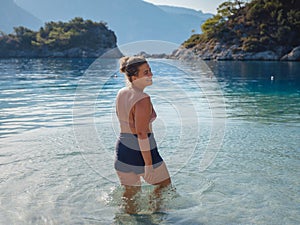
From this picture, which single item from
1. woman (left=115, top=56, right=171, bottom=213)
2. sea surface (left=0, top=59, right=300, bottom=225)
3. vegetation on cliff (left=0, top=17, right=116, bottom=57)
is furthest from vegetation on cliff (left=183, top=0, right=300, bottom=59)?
woman (left=115, top=56, right=171, bottom=213)

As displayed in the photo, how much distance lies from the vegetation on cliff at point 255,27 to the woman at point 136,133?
94624 mm

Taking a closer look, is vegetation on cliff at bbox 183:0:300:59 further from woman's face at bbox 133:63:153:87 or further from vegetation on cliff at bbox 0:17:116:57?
woman's face at bbox 133:63:153:87

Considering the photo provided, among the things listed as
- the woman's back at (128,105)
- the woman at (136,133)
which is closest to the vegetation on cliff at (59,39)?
the woman at (136,133)

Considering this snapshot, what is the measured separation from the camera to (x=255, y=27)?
357ft

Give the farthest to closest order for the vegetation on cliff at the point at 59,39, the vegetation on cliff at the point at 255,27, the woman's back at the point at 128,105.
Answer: the vegetation on cliff at the point at 59,39, the vegetation on cliff at the point at 255,27, the woman's back at the point at 128,105

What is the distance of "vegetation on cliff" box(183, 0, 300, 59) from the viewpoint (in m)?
97.1

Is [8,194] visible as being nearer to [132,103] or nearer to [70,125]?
[132,103]

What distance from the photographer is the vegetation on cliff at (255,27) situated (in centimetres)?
9706

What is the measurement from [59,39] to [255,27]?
85.6m

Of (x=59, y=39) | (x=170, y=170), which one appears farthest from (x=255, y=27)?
(x=170, y=170)

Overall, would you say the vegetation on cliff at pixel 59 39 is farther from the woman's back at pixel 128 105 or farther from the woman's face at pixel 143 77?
the woman's face at pixel 143 77

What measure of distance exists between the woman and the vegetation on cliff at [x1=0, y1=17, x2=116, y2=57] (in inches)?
5813

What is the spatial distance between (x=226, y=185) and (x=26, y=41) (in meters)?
158

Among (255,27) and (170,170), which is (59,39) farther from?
(170,170)
